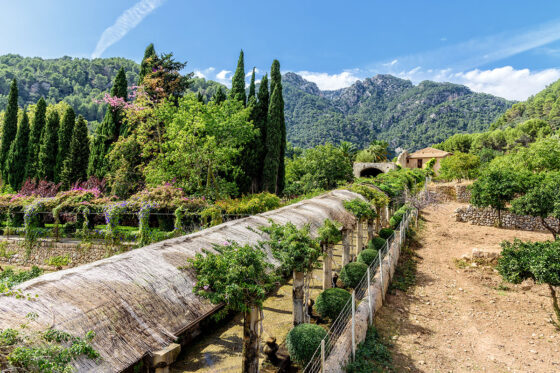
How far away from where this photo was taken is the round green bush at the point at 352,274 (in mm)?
9594

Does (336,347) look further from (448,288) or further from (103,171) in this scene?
(103,171)

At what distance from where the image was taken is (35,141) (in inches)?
947

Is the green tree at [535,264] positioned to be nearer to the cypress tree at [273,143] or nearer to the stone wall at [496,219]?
the stone wall at [496,219]

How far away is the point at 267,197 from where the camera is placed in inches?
572

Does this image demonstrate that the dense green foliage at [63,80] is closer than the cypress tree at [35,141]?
No

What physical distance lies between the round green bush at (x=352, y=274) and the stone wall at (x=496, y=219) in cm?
1791

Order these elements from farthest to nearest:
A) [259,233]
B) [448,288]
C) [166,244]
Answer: [448,288]
[259,233]
[166,244]

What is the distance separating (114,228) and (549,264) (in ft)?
53.8

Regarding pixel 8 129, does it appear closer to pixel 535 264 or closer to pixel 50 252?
pixel 50 252

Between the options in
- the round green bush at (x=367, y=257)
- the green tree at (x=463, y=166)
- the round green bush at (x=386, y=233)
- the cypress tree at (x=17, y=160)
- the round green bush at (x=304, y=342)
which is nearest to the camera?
the round green bush at (x=304, y=342)

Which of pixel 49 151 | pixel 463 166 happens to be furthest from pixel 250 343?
pixel 463 166

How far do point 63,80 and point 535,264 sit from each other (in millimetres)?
118154

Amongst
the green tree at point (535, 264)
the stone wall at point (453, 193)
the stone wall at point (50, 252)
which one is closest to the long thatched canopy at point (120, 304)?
the green tree at point (535, 264)

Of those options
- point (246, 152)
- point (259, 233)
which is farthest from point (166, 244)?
point (246, 152)
